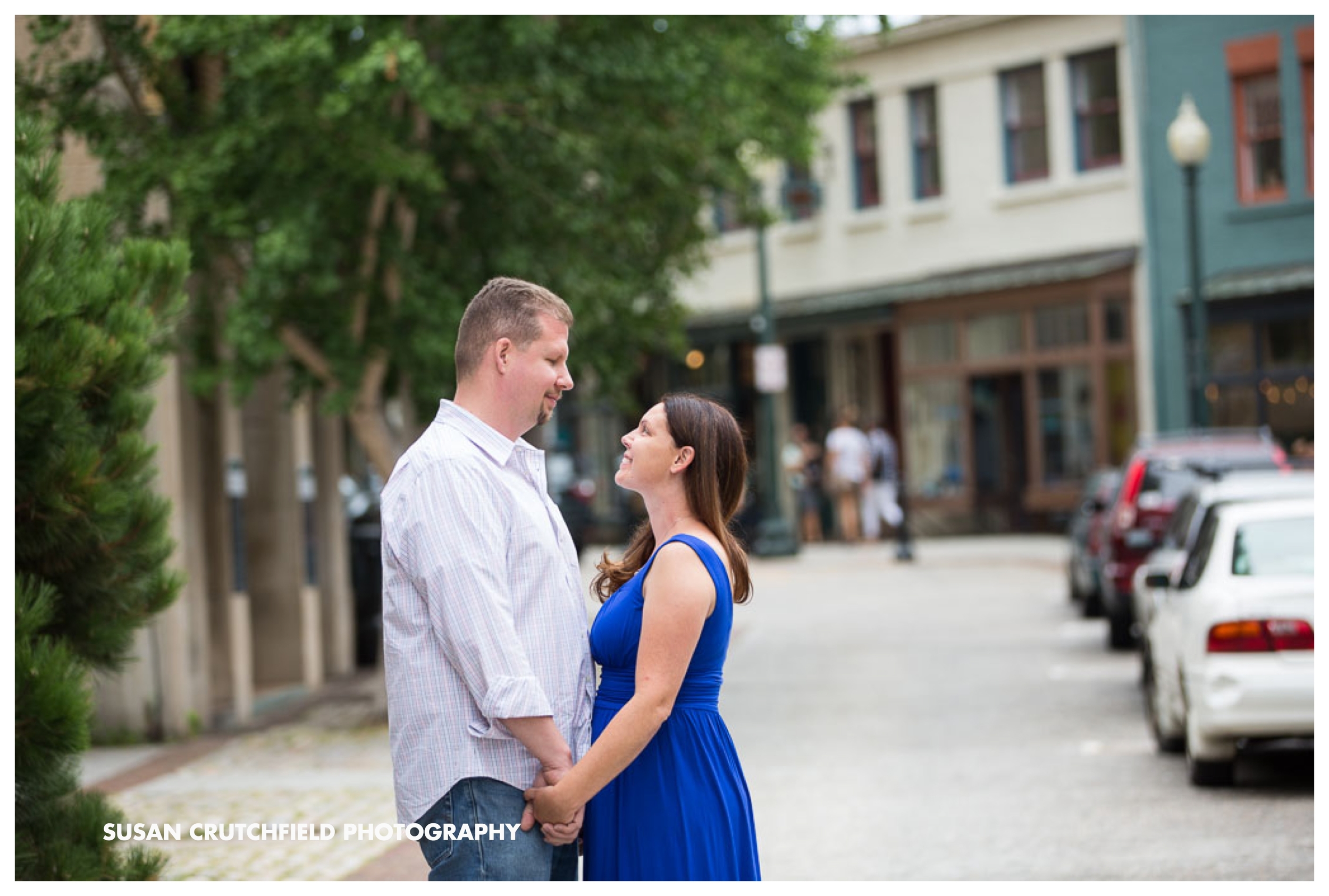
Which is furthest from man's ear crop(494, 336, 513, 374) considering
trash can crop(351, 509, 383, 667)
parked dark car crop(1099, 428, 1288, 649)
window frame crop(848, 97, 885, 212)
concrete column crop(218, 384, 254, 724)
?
window frame crop(848, 97, 885, 212)

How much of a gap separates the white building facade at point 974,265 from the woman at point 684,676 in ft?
80.1

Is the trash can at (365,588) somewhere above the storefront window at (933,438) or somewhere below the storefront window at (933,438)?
below

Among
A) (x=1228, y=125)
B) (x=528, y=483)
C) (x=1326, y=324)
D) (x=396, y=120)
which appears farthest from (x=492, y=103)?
(x=1228, y=125)

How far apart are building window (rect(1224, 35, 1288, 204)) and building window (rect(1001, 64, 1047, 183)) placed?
3.66 m

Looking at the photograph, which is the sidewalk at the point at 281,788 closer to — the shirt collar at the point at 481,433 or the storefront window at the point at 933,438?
the shirt collar at the point at 481,433

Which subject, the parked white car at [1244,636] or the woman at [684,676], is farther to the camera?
the parked white car at [1244,636]

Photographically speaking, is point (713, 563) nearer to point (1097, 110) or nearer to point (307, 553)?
point (307, 553)

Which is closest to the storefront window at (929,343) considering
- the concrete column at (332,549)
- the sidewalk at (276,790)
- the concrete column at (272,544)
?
the concrete column at (332,549)

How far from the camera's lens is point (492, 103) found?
12.0 m

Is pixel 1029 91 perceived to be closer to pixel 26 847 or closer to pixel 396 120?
pixel 396 120

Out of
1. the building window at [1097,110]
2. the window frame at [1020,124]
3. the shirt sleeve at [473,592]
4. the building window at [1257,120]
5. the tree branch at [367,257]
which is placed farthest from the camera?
the window frame at [1020,124]

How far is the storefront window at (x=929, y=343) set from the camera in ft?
101

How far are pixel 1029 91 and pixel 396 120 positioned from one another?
68.1ft

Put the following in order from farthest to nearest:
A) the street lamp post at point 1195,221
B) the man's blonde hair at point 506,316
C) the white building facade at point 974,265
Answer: the white building facade at point 974,265, the street lamp post at point 1195,221, the man's blonde hair at point 506,316
